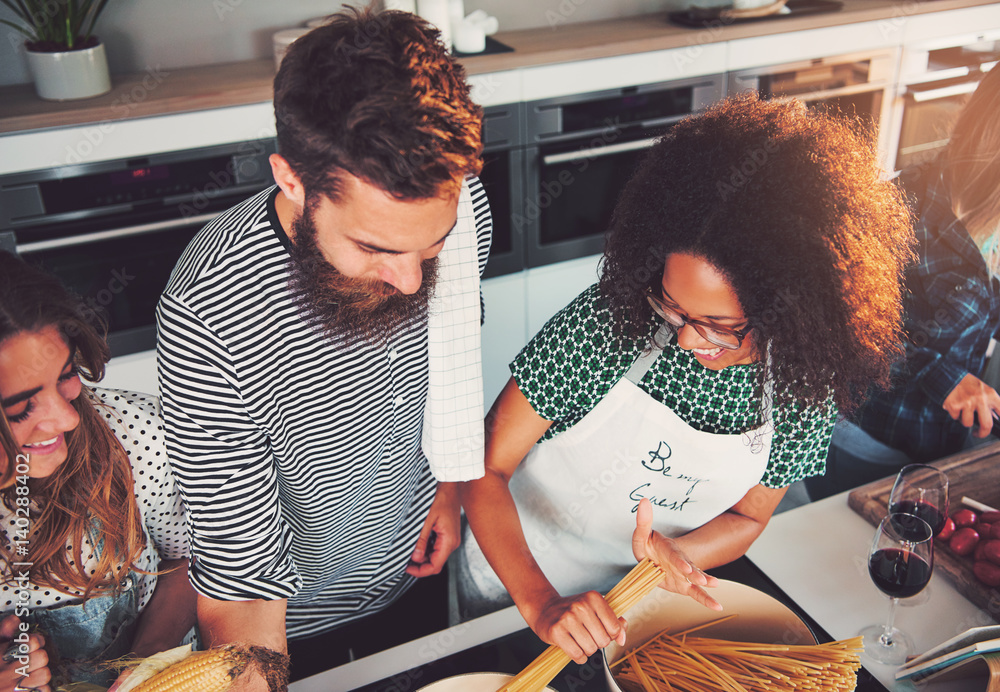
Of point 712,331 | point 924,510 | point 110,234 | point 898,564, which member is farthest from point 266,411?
point 110,234

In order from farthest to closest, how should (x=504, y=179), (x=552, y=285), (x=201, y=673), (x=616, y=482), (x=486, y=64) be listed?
(x=552, y=285)
(x=504, y=179)
(x=486, y=64)
(x=616, y=482)
(x=201, y=673)

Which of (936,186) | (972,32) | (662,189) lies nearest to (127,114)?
(662,189)

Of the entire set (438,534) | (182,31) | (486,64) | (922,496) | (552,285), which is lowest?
(552,285)

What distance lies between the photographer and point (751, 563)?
1.21 m

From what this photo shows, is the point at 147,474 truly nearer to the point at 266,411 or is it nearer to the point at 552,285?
the point at 266,411

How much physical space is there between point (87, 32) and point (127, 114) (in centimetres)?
42

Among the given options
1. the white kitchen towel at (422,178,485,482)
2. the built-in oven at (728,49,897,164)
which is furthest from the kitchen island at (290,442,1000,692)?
the built-in oven at (728,49,897,164)

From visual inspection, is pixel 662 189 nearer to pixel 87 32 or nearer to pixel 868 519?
pixel 868 519

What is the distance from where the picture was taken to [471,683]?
90 centimetres

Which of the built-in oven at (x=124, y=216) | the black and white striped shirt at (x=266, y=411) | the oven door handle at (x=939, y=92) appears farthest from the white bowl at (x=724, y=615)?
the oven door handle at (x=939, y=92)

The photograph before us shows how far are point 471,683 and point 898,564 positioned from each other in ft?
1.88

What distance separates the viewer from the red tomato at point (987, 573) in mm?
1123

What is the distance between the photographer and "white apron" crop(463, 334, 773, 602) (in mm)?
1202

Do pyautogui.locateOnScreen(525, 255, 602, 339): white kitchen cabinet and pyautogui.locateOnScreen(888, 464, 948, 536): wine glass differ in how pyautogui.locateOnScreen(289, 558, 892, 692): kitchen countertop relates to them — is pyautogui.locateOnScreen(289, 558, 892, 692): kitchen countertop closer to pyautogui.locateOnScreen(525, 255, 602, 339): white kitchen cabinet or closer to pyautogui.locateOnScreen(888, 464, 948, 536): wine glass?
pyautogui.locateOnScreen(888, 464, 948, 536): wine glass
